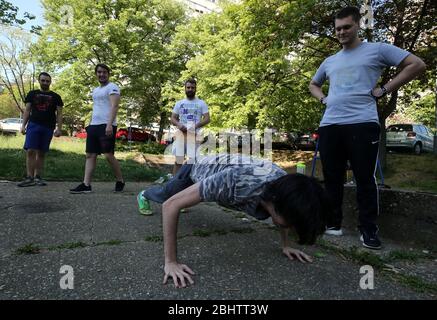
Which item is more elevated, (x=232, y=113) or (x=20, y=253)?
(x=232, y=113)

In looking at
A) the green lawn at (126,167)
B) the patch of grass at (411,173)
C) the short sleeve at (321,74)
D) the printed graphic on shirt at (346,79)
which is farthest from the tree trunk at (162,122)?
the printed graphic on shirt at (346,79)

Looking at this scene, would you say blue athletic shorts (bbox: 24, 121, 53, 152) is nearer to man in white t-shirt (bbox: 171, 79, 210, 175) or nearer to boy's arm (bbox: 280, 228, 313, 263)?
man in white t-shirt (bbox: 171, 79, 210, 175)

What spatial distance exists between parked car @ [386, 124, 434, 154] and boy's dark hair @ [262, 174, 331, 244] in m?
17.8

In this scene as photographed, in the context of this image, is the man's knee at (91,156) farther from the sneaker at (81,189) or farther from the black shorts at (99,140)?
the sneaker at (81,189)

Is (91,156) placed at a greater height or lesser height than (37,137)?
lesser

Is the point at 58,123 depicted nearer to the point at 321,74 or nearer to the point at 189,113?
the point at 189,113

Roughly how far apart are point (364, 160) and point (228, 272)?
150 cm

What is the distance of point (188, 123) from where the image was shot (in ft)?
16.8

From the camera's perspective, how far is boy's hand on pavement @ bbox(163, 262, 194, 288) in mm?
1901

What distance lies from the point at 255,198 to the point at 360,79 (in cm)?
Answer: 158

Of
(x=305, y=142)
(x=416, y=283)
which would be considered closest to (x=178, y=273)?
(x=416, y=283)
